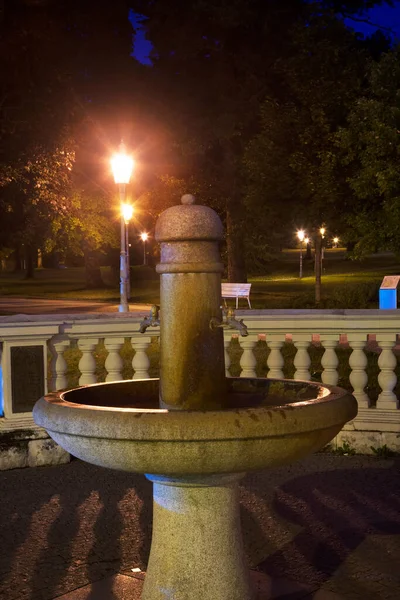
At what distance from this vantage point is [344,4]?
121 feet

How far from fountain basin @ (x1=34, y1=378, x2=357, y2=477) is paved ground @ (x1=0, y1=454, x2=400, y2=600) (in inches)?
51.2

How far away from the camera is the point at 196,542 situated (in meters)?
3.85

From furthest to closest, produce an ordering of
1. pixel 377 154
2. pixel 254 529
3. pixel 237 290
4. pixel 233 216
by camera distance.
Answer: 1. pixel 233 216
2. pixel 237 290
3. pixel 377 154
4. pixel 254 529

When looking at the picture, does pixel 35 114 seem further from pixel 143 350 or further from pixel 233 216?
pixel 143 350

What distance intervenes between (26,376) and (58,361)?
350mm

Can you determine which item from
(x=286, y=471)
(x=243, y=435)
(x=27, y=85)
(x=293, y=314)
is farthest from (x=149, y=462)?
(x=27, y=85)

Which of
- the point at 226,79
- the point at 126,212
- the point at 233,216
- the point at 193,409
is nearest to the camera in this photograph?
the point at 193,409

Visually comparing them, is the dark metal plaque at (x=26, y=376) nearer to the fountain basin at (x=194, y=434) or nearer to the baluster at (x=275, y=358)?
the baluster at (x=275, y=358)

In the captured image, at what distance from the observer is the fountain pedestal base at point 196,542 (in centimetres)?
385

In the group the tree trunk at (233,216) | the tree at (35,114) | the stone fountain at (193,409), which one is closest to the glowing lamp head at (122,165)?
the tree at (35,114)

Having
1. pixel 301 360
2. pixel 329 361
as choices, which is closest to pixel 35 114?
pixel 301 360

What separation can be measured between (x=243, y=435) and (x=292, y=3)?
126 feet

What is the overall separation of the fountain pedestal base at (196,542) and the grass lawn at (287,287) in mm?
20314

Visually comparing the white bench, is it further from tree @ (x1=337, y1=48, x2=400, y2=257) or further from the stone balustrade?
the stone balustrade
